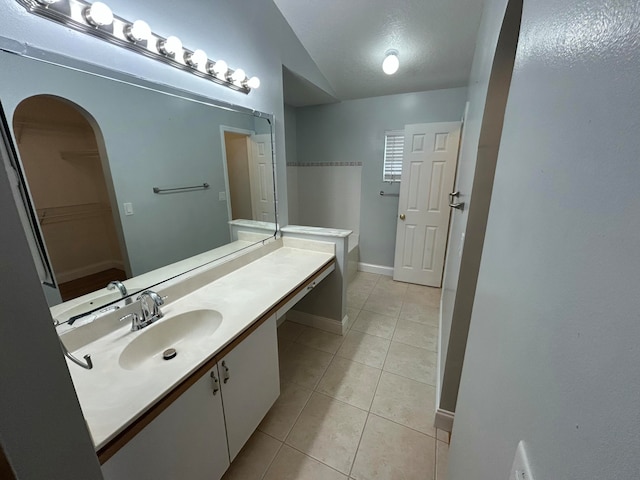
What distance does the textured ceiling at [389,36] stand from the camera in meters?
1.76

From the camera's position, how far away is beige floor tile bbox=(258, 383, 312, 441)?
145 cm

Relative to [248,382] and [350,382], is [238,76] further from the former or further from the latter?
[350,382]

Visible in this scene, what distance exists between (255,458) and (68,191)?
149 centimetres

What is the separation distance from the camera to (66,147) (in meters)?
0.99

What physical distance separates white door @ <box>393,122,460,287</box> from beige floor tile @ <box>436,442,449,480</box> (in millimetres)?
1961

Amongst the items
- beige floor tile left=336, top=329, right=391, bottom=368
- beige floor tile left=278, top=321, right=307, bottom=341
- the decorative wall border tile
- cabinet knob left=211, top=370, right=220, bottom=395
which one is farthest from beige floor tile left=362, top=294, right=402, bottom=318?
cabinet knob left=211, top=370, right=220, bottom=395

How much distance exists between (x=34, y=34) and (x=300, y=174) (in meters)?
2.83

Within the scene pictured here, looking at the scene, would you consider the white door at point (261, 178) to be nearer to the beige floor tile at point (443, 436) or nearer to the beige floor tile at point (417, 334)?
the beige floor tile at point (417, 334)

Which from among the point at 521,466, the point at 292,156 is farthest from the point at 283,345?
the point at 292,156

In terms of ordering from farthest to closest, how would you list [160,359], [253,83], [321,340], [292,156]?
[292,156], [321,340], [253,83], [160,359]

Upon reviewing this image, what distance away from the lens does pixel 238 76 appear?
1.57m

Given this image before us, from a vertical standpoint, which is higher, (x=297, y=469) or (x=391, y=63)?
(x=391, y=63)

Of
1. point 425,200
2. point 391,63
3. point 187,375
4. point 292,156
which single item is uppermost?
point 391,63

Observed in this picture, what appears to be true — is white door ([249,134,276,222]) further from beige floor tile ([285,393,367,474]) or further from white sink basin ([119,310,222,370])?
beige floor tile ([285,393,367,474])
